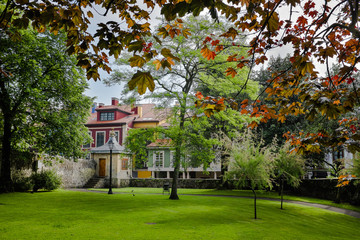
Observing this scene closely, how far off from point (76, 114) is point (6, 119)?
4644 millimetres

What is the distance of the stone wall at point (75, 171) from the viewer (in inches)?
1087

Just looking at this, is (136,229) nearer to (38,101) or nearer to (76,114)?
(38,101)

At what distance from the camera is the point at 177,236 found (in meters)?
8.08

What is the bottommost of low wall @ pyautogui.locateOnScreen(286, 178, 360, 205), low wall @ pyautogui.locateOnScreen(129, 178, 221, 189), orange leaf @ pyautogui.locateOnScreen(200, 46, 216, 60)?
low wall @ pyautogui.locateOnScreen(129, 178, 221, 189)

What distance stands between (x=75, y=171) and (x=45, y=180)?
9225 millimetres

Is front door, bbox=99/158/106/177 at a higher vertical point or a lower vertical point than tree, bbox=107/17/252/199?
lower

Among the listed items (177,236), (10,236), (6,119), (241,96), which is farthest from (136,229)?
(241,96)

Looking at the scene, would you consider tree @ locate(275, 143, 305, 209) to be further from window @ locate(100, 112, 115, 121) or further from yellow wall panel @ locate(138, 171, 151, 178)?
window @ locate(100, 112, 115, 121)

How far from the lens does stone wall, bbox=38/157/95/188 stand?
90.6 ft

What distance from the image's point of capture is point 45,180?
2088cm

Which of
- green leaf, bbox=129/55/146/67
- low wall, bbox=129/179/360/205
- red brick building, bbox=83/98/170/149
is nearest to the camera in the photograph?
green leaf, bbox=129/55/146/67

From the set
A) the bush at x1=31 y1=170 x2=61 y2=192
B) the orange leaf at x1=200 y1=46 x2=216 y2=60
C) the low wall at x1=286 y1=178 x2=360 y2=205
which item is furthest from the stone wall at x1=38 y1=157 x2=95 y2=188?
Answer: the orange leaf at x1=200 y1=46 x2=216 y2=60

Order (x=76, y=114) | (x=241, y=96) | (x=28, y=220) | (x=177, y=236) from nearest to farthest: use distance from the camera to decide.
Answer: (x=177, y=236), (x=28, y=220), (x=76, y=114), (x=241, y=96)

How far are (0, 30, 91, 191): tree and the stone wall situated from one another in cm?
751
